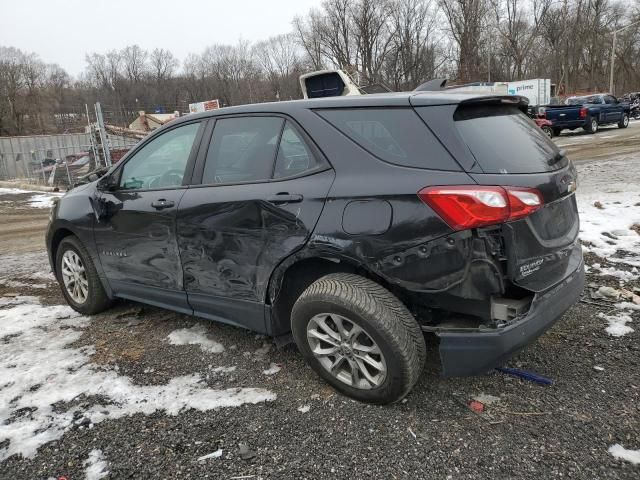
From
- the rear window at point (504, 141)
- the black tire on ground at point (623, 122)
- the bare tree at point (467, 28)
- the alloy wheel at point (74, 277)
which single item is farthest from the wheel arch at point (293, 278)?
the bare tree at point (467, 28)

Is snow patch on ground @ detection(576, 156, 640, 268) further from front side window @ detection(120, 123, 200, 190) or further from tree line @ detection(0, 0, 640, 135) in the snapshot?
tree line @ detection(0, 0, 640, 135)

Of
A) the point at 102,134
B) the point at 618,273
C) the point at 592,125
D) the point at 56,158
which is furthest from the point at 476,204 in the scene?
the point at 56,158

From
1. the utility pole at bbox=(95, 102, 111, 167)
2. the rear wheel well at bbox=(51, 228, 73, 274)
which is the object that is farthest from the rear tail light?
the utility pole at bbox=(95, 102, 111, 167)

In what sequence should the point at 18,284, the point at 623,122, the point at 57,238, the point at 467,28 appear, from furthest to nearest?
1. the point at 467,28
2. the point at 623,122
3. the point at 18,284
4. the point at 57,238

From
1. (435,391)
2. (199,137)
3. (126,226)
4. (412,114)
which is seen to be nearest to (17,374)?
(126,226)

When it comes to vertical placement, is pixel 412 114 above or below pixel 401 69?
below

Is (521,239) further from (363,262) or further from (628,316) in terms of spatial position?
(628,316)

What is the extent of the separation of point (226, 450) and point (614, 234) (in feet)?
16.7

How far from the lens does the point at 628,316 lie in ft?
12.5

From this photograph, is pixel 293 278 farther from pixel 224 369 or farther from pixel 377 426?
pixel 377 426

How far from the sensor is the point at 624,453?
239 cm

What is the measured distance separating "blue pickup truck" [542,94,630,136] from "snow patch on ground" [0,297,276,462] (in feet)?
70.9

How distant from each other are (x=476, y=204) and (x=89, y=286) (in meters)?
3.45

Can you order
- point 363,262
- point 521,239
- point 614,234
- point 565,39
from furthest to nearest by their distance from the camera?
point 565,39, point 614,234, point 363,262, point 521,239
